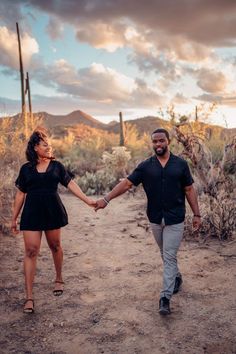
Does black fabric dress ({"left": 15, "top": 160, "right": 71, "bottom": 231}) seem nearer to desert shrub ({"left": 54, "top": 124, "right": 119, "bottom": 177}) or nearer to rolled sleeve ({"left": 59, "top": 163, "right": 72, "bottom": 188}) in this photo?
rolled sleeve ({"left": 59, "top": 163, "right": 72, "bottom": 188})

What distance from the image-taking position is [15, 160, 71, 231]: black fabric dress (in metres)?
4.95

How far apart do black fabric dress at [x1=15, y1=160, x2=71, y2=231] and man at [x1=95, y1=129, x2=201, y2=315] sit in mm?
1055

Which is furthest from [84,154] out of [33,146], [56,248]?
[33,146]

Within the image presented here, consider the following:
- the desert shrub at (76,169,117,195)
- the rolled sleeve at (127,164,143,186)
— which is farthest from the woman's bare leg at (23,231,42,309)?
the desert shrub at (76,169,117,195)

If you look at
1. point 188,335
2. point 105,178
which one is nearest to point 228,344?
point 188,335

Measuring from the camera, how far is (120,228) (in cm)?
881

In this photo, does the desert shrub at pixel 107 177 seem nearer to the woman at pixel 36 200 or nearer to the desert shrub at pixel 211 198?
the desert shrub at pixel 211 198

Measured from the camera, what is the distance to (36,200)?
4965 millimetres

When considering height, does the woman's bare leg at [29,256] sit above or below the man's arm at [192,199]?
below

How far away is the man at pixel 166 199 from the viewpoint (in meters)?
4.72

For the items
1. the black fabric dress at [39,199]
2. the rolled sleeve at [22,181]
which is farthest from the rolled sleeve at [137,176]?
the rolled sleeve at [22,181]

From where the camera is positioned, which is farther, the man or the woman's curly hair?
the woman's curly hair

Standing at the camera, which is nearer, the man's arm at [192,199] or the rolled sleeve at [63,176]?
the man's arm at [192,199]

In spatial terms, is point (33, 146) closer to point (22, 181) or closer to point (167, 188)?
point (22, 181)
